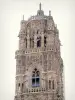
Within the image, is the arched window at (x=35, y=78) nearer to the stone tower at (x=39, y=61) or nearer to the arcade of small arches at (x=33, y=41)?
the stone tower at (x=39, y=61)

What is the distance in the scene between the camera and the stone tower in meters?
15.1

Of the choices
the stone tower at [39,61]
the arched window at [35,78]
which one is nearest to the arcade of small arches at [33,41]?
the stone tower at [39,61]

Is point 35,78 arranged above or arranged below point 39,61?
below

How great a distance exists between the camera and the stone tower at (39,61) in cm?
1511

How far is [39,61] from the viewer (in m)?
15.4

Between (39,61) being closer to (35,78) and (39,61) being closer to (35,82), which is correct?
(35,78)

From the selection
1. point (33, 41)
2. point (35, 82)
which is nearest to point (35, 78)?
point (35, 82)

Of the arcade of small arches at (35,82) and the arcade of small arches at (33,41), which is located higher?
the arcade of small arches at (33,41)

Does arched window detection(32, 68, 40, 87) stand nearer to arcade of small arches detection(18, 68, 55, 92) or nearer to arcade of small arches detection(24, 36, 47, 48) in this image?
arcade of small arches detection(18, 68, 55, 92)

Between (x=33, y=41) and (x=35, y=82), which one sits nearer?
(x=35, y=82)

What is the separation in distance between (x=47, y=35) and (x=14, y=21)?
2.78 m

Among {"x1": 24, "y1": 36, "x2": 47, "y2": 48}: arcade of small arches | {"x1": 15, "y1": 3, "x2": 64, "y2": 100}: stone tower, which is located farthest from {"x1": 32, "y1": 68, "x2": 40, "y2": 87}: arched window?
{"x1": 24, "y1": 36, "x2": 47, "y2": 48}: arcade of small arches

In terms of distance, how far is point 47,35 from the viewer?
1595 centimetres
